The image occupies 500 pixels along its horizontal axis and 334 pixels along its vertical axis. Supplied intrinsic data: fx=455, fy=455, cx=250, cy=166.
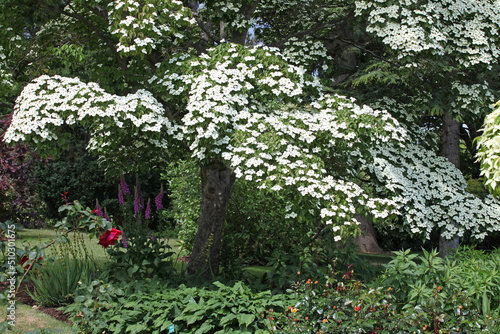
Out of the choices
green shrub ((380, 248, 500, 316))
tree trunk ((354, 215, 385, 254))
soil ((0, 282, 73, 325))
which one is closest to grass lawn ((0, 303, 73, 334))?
soil ((0, 282, 73, 325))

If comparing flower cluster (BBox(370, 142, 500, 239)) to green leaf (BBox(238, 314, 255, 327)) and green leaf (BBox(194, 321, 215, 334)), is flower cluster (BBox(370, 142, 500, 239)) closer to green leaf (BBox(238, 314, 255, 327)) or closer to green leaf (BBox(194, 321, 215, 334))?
green leaf (BBox(238, 314, 255, 327))

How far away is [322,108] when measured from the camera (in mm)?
6008

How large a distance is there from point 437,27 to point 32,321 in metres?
6.36

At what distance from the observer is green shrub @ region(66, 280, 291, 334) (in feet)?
14.5

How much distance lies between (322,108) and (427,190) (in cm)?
189

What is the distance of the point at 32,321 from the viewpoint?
192 inches

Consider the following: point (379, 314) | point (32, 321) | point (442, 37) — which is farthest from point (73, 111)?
point (442, 37)

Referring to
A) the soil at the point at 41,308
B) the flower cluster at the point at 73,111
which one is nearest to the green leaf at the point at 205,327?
the soil at the point at 41,308

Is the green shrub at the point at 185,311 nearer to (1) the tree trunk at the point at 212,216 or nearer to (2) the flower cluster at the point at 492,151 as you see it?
(1) the tree trunk at the point at 212,216

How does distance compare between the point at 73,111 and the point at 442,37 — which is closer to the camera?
the point at 73,111

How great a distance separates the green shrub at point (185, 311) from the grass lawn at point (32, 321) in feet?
0.52

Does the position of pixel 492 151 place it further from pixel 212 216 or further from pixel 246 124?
pixel 212 216

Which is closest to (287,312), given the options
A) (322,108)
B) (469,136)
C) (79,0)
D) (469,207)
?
(322,108)

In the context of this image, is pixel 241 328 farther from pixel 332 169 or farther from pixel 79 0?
pixel 79 0
